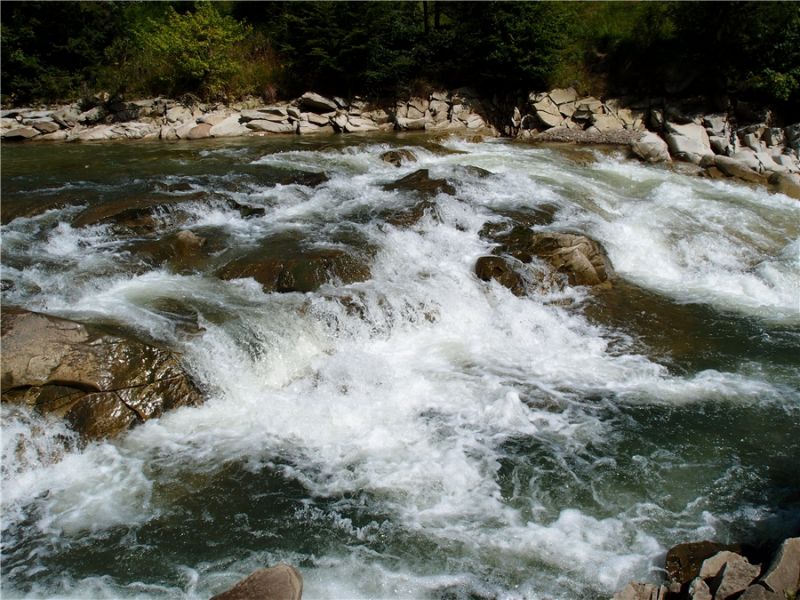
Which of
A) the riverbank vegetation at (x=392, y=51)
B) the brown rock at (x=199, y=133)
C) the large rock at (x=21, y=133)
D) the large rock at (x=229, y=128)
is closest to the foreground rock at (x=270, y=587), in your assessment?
the large rock at (x=229, y=128)

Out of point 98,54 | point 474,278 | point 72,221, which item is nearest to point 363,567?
point 474,278

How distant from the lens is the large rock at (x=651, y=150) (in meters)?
15.7

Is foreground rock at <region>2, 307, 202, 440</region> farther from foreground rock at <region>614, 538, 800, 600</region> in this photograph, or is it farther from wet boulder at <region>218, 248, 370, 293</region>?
foreground rock at <region>614, 538, 800, 600</region>

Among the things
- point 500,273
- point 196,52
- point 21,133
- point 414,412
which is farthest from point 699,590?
point 196,52

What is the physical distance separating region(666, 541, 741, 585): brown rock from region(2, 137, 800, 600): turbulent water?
133mm

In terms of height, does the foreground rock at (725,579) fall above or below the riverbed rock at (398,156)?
below

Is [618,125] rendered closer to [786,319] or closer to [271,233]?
[786,319]

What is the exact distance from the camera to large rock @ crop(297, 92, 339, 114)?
69.9 ft

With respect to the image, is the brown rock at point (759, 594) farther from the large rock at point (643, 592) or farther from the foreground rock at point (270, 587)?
the foreground rock at point (270, 587)

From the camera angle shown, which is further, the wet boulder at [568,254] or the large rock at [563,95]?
the large rock at [563,95]

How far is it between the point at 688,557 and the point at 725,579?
0.67 m

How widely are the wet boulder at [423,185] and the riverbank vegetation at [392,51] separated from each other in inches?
404

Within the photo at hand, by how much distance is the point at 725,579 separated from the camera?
11.8 ft

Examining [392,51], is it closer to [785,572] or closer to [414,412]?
[414,412]
